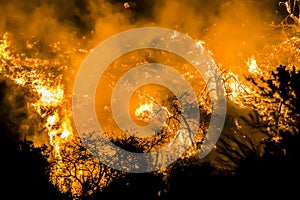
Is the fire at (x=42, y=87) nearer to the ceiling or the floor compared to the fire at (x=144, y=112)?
nearer to the ceiling

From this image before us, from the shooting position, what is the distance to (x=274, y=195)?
348 inches

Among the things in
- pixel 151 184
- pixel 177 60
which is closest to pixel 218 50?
pixel 177 60

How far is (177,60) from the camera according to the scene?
3788cm

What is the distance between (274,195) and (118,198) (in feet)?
32.4

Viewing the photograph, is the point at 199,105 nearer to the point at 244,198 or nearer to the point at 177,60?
the point at 177,60

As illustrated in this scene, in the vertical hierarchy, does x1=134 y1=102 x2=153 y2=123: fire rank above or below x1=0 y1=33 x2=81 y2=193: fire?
below

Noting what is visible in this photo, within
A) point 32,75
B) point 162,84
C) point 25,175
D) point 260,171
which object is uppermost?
point 32,75

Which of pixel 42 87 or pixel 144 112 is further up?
pixel 42 87

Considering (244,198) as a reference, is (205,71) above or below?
above

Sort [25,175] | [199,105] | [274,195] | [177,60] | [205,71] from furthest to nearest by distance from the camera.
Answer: [177,60]
[205,71]
[199,105]
[25,175]
[274,195]

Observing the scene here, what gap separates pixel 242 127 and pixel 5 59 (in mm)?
26351

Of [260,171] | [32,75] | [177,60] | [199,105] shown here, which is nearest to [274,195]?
[260,171]

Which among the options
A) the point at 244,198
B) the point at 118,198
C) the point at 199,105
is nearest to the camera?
the point at 244,198

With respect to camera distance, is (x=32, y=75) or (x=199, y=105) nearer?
(x=199, y=105)
